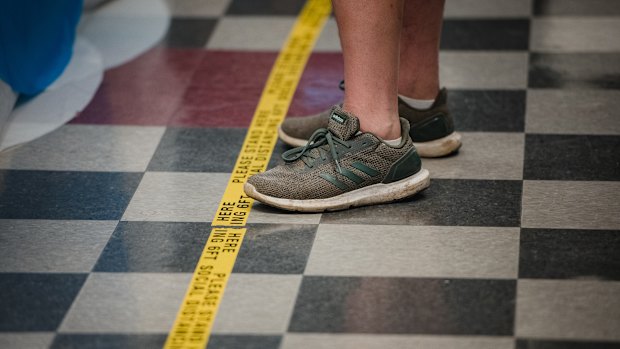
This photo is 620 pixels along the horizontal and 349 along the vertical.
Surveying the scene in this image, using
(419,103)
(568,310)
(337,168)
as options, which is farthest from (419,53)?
(568,310)

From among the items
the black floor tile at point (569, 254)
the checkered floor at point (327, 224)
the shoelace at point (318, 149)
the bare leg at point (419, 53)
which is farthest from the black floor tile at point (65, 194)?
the black floor tile at point (569, 254)

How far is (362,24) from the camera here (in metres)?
2.25

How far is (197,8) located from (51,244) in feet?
5.87

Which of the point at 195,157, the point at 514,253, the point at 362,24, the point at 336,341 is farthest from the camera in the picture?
the point at 195,157

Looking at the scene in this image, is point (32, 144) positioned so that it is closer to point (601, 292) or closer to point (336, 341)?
point (336, 341)

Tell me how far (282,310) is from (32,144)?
3.70 ft

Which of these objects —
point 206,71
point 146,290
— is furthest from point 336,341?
point 206,71

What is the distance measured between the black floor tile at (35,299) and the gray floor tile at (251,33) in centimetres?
153

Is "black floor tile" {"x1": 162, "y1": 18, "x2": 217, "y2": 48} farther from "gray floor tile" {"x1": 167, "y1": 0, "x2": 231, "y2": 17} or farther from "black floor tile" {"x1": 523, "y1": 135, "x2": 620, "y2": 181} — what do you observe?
"black floor tile" {"x1": 523, "y1": 135, "x2": 620, "y2": 181}

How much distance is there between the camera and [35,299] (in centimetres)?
199

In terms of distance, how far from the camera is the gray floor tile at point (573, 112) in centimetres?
276

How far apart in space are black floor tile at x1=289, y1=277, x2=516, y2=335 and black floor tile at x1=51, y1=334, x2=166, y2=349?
25 cm

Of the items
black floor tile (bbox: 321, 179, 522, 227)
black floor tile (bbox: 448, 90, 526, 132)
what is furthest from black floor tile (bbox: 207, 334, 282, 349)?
black floor tile (bbox: 448, 90, 526, 132)

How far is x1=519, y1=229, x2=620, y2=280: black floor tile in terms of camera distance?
2.03 m
